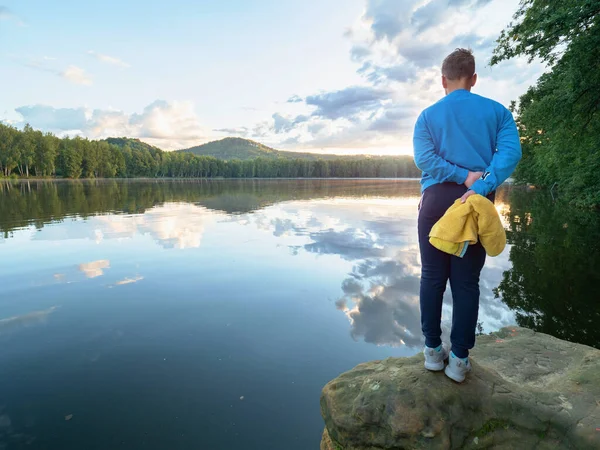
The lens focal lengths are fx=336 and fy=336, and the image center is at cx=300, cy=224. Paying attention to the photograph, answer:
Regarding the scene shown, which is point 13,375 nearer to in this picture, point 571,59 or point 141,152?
point 571,59

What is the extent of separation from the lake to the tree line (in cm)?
10714

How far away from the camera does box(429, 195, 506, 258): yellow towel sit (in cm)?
266

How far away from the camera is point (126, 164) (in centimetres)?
13875

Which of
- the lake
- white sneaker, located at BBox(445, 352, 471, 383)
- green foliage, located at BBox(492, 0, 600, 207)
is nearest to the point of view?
white sneaker, located at BBox(445, 352, 471, 383)


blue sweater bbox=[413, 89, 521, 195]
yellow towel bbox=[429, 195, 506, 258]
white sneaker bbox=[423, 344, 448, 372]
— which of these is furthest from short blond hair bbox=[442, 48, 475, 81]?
white sneaker bbox=[423, 344, 448, 372]

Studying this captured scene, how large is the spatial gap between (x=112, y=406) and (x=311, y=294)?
4.88m

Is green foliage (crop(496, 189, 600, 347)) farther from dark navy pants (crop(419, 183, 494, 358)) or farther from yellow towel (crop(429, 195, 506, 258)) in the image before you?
yellow towel (crop(429, 195, 506, 258))

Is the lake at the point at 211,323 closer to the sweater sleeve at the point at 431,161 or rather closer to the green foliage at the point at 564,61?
the sweater sleeve at the point at 431,161

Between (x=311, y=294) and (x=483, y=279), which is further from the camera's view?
(x=483, y=279)

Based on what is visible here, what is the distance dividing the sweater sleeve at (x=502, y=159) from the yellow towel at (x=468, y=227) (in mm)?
203

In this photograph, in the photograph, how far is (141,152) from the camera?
145 m

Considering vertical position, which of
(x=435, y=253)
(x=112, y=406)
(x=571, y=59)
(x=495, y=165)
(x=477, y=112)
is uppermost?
(x=571, y=59)

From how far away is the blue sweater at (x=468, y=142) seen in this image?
114 inches

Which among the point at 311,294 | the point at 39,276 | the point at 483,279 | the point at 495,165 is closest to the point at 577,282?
the point at 483,279
